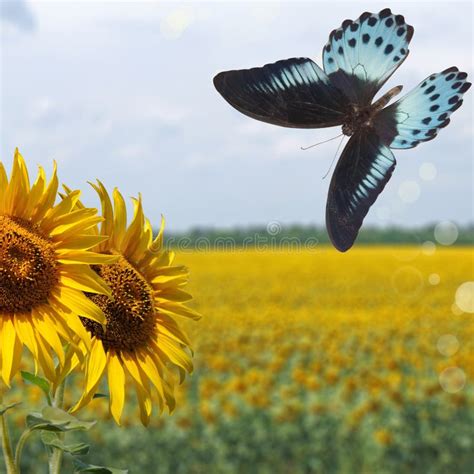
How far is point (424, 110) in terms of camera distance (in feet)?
1.99

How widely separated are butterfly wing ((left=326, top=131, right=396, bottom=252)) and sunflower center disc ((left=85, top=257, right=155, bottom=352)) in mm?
529

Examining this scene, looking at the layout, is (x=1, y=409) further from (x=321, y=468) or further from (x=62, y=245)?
(x=321, y=468)

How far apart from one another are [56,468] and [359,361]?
557 cm

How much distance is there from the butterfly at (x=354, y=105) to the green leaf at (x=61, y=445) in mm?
451

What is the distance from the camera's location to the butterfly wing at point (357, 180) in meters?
0.57

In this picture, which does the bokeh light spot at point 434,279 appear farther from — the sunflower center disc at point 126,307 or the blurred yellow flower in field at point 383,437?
the sunflower center disc at point 126,307

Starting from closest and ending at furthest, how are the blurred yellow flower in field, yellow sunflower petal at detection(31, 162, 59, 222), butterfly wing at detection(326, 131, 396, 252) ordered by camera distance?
butterfly wing at detection(326, 131, 396, 252) → yellow sunflower petal at detection(31, 162, 59, 222) → the blurred yellow flower in field

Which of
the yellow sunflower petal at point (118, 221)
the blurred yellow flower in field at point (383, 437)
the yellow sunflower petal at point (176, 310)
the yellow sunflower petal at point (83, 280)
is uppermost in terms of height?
the yellow sunflower petal at point (118, 221)

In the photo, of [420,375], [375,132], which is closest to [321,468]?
[420,375]

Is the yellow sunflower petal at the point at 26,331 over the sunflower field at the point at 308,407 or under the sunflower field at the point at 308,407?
over

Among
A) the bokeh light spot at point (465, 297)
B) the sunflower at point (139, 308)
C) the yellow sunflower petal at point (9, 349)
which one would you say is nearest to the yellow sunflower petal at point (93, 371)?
the sunflower at point (139, 308)

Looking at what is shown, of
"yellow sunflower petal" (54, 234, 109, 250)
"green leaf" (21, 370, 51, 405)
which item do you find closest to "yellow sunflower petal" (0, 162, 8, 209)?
"yellow sunflower petal" (54, 234, 109, 250)

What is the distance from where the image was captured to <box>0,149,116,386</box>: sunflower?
0.85 m

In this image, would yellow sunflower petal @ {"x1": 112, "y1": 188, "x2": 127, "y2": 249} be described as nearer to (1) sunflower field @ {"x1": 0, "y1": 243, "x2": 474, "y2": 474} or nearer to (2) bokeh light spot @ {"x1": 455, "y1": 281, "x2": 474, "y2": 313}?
(1) sunflower field @ {"x1": 0, "y1": 243, "x2": 474, "y2": 474}
